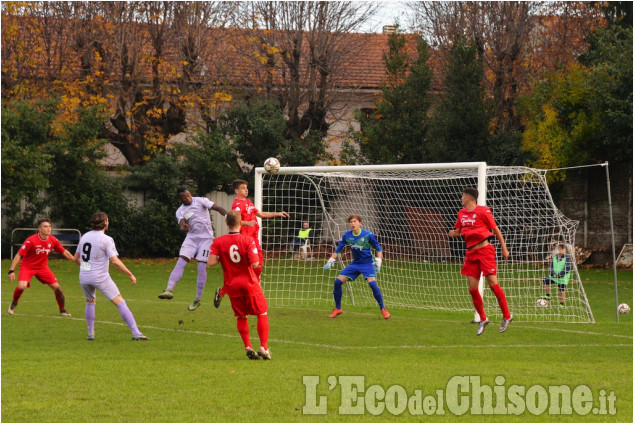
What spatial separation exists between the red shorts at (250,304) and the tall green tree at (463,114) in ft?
71.8

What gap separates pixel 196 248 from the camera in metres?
16.0

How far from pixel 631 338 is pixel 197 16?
2280 cm

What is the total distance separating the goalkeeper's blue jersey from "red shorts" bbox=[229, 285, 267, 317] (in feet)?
16.2

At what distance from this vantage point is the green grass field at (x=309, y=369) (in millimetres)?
7785

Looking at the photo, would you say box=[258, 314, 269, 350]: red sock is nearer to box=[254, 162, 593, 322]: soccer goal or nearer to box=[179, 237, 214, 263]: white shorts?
box=[179, 237, 214, 263]: white shorts

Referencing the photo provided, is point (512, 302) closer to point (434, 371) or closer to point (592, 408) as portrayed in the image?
point (434, 371)

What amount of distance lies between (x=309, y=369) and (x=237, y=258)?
1.58 meters

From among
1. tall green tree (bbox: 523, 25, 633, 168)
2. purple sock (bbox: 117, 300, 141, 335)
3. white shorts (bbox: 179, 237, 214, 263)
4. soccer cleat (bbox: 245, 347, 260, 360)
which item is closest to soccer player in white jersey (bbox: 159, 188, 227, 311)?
white shorts (bbox: 179, 237, 214, 263)

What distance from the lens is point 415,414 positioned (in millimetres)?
7719

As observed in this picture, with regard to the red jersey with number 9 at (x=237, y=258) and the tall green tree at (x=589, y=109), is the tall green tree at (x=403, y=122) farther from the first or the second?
the red jersey with number 9 at (x=237, y=258)

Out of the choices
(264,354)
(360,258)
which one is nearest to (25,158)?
(360,258)

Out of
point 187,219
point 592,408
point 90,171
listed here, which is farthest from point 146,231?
point 592,408

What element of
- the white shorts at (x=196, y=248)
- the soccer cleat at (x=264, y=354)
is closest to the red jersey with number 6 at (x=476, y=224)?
the soccer cleat at (x=264, y=354)

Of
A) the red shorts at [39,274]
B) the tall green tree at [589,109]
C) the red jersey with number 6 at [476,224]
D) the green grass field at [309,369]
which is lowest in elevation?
the green grass field at [309,369]
